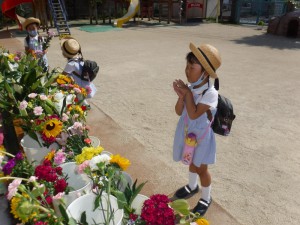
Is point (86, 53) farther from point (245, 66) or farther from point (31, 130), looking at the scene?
point (31, 130)

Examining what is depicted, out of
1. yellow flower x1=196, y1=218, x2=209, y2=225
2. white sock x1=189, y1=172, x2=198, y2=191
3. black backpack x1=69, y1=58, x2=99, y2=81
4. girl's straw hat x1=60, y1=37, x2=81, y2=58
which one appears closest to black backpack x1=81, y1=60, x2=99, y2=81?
black backpack x1=69, y1=58, x2=99, y2=81

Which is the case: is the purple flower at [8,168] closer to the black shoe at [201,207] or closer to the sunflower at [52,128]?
the sunflower at [52,128]

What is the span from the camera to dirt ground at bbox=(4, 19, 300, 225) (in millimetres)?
3059

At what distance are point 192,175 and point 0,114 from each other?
7.95 ft

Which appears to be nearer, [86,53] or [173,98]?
[173,98]

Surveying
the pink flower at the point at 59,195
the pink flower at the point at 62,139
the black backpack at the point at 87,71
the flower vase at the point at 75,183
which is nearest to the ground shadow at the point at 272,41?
the black backpack at the point at 87,71

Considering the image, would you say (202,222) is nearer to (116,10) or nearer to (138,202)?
(138,202)

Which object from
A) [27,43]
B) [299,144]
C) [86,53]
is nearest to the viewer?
[299,144]

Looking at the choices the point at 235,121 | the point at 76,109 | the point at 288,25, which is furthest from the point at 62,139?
the point at 288,25

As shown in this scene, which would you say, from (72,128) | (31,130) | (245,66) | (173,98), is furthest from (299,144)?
(245,66)

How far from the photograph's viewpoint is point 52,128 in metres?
2.34

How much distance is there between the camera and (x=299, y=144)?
4164mm

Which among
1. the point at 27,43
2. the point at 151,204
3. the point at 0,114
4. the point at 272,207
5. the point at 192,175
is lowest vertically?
the point at 272,207

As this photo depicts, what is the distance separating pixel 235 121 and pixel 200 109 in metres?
2.78
